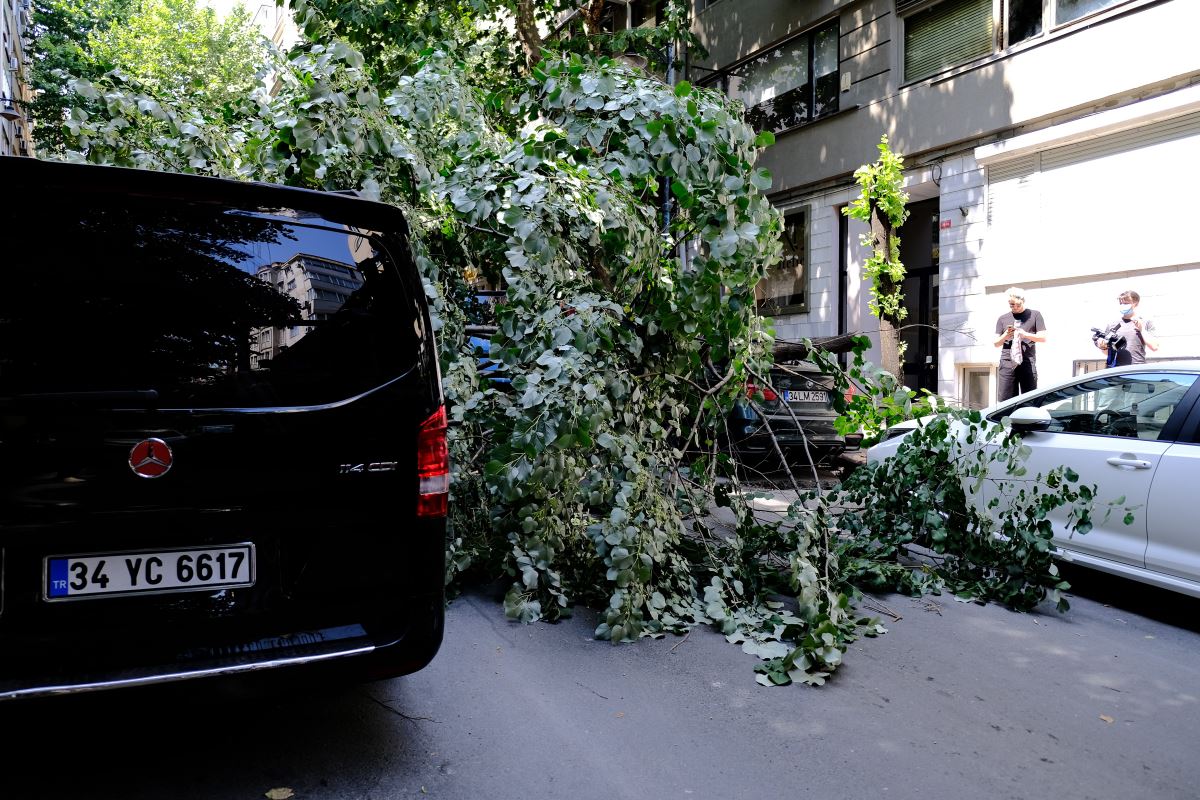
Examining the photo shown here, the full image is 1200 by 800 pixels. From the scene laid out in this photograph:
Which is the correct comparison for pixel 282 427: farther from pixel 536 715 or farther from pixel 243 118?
pixel 243 118

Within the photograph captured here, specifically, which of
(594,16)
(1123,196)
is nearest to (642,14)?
(594,16)

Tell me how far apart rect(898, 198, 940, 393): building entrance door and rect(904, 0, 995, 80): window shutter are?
261cm

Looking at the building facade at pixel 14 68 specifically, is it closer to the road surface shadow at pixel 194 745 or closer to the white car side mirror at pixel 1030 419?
the road surface shadow at pixel 194 745

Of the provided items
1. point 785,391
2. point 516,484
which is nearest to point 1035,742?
point 516,484

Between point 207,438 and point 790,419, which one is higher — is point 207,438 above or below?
above

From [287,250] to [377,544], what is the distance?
3.36 feet

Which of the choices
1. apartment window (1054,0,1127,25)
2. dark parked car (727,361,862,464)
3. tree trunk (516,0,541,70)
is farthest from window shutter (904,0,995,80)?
dark parked car (727,361,862,464)

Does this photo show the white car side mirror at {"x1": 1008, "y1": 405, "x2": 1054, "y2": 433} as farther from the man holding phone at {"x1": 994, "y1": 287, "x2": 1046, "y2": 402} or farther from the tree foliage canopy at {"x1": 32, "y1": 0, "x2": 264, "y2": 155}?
the tree foliage canopy at {"x1": 32, "y1": 0, "x2": 264, "y2": 155}

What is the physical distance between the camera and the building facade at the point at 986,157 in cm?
1262

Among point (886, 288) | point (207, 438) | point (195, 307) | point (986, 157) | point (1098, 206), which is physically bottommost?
point (207, 438)

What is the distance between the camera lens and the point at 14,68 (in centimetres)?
3734

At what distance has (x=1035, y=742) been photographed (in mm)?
3715

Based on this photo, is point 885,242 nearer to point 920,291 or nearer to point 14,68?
point 920,291

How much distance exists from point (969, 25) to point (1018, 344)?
21.5ft
